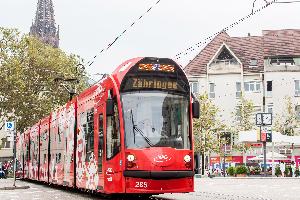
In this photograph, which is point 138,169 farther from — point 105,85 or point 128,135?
point 105,85

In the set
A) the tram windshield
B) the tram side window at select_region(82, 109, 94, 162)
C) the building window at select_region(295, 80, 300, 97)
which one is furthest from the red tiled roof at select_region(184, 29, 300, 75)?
the tram windshield

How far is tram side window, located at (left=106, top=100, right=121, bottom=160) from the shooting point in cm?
1496

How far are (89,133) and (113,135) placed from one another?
258 cm

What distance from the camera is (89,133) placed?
17.7 meters

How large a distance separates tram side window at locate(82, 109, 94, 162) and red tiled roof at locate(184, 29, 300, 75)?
52.3 metres

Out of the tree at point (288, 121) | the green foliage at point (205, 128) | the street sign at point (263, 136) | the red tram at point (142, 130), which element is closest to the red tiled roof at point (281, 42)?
the tree at point (288, 121)

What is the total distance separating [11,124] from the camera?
2755cm

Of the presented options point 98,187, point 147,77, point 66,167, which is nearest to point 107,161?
point 98,187

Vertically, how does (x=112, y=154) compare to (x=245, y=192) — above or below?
above

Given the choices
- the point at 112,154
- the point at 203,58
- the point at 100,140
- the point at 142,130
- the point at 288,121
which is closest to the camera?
the point at 142,130

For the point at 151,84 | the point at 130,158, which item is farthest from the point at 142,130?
the point at 151,84

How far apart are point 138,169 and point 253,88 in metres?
56.6

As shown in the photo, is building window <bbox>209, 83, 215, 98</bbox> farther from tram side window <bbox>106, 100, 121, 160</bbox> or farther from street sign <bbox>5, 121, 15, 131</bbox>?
tram side window <bbox>106, 100, 121, 160</bbox>

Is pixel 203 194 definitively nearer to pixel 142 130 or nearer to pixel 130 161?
pixel 142 130
